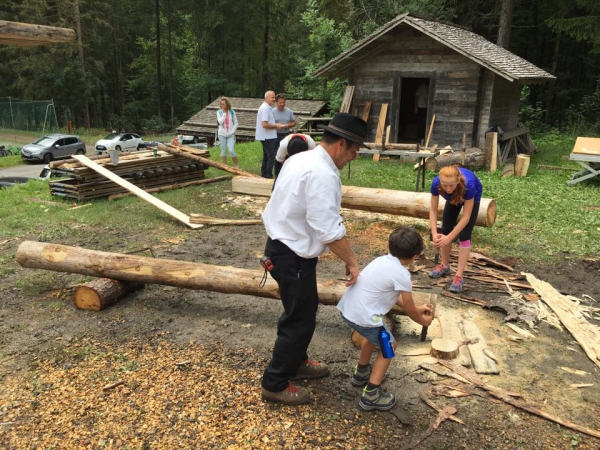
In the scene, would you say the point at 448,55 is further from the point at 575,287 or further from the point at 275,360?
the point at 275,360

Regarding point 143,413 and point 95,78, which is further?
point 95,78

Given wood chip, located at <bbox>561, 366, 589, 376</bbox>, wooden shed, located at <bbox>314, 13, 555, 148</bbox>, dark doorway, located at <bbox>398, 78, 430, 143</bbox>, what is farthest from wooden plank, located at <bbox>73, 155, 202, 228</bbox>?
dark doorway, located at <bbox>398, 78, 430, 143</bbox>

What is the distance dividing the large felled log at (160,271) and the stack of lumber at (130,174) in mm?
4811

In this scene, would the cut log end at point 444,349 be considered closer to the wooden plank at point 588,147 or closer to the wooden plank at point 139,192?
the wooden plank at point 139,192

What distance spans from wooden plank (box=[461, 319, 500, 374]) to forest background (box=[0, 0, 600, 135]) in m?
19.0

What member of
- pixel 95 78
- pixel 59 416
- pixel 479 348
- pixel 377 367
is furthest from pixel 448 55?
pixel 95 78

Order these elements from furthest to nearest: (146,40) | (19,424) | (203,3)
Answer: (146,40)
(203,3)
(19,424)

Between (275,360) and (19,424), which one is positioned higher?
(275,360)

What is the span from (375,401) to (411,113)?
17.6 metres

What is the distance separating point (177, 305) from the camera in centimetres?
533

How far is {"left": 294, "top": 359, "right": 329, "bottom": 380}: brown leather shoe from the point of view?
12.8 ft

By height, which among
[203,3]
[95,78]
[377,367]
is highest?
[203,3]

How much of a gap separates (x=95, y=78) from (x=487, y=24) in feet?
104

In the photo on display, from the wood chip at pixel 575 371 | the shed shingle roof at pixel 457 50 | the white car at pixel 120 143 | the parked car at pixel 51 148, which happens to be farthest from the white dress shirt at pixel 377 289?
the parked car at pixel 51 148
